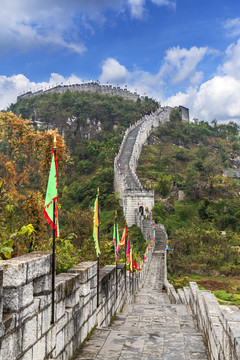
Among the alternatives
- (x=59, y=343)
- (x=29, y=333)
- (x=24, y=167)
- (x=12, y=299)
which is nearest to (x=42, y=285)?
(x=29, y=333)

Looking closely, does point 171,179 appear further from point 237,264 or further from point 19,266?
point 19,266

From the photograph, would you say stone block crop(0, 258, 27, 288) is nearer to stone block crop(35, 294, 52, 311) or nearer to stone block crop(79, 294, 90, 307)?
stone block crop(35, 294, 52, 311)

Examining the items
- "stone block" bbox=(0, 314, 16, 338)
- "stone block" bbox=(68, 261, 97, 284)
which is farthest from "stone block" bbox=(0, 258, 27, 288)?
"stone block" bbox=(68, 261, 97, 284)

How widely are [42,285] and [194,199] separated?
159 ft

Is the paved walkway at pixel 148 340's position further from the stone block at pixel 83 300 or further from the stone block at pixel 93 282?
the stone block at pixel 93 282

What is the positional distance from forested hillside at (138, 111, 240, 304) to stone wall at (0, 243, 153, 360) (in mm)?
16589

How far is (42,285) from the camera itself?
405cm

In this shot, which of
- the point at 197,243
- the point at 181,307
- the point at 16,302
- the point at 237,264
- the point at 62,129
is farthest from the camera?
the point at 62,129

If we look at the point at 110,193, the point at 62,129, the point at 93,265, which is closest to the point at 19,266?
the point at 93,265

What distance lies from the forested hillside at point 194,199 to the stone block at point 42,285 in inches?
712

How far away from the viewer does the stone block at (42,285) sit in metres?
3.94

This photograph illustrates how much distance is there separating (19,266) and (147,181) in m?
50.1

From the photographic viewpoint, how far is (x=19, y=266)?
347 cm

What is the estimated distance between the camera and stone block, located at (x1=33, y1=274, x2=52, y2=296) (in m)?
3.94
